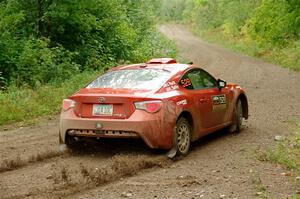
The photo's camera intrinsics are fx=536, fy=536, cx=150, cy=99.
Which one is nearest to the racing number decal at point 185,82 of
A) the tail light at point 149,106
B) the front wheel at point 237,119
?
the tail light at point 149,106

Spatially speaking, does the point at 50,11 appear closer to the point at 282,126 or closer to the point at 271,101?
the point at 271,101

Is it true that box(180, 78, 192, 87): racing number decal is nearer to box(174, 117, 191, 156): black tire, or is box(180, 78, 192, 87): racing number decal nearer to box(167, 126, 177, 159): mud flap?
box(174, 117, 191, 156): black tire

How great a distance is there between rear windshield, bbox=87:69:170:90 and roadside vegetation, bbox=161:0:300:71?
18.1m

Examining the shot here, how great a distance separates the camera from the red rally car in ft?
25.7

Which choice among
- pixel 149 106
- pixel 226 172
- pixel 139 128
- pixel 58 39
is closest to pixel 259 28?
pixel 58 39

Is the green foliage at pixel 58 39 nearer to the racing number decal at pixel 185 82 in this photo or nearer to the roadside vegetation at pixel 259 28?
the racing number decal at pixel 185 82

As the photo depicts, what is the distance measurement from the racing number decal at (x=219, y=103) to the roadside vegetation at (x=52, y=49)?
13.8ft

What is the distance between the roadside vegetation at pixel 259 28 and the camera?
1099 inches

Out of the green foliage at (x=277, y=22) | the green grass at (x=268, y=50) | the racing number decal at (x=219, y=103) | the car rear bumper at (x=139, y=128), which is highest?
the green foliage at (x=277, y=22)

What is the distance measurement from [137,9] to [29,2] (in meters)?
9.90

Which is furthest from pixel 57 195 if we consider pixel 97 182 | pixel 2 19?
pixel 2 19

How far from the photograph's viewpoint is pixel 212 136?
10.1 metres

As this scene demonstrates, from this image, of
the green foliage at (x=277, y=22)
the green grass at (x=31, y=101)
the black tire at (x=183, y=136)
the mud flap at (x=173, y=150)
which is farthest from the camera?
the green foliage at (x=277, y=22)

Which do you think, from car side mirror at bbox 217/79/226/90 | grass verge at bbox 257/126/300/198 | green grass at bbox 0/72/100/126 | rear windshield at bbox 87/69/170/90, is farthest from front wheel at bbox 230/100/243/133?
green grass at bbox 0/72/100/126
